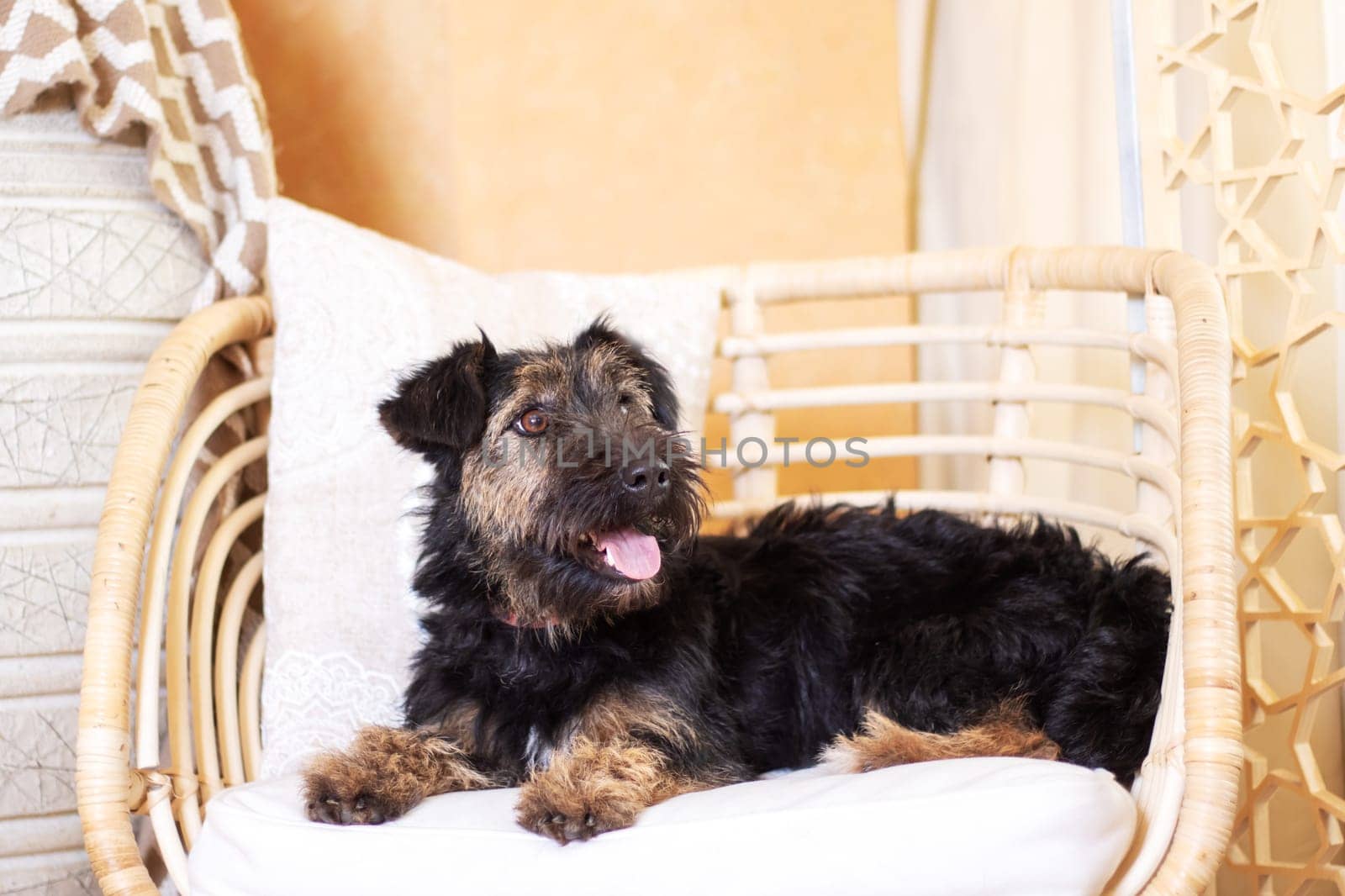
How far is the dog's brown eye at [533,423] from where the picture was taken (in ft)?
6.52

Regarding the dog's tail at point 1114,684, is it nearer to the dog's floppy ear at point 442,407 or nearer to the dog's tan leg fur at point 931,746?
the dog's tan leg fur at point 931,746

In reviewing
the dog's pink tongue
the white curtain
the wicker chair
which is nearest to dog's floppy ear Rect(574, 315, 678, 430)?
the dog's pink tongue

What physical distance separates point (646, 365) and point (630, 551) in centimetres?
51

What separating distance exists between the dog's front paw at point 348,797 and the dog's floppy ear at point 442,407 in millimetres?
552

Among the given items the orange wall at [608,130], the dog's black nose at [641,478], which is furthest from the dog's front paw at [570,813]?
the orange wall at [608,130]

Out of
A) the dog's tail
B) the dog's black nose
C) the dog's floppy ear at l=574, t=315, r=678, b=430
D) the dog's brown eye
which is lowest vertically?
the dog's tail

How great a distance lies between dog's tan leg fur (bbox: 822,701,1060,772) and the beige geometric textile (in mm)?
1757

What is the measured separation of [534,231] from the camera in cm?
365

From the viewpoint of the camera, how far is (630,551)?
6.12ft

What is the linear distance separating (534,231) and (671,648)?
2055 millimetres

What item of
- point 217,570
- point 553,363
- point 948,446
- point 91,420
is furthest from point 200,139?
point 948,446

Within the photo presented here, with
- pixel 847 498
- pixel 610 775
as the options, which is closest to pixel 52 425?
pixel 610 775

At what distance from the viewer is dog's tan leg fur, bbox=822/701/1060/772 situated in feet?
5.97

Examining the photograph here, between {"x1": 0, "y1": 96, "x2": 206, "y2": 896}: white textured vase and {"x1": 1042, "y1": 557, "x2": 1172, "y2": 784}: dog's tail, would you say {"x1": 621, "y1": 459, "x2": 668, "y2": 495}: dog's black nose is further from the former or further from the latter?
{"x1": 0, "y1": 96, "x2": 206, "y2": 896}: white textured vase
